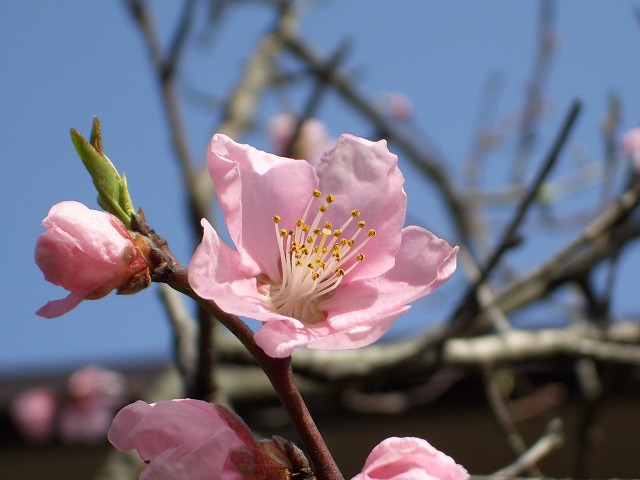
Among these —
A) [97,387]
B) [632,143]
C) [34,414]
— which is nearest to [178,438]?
[632,143]

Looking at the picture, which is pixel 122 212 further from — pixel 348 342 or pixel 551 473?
pixel 551 473

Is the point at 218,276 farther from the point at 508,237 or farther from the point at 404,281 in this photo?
the point at 508,237

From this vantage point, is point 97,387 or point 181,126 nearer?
point 181,126

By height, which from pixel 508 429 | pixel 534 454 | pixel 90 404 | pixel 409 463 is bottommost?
pixel 90 404

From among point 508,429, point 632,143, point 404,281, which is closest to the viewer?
point 404,281

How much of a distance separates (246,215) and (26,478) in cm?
333

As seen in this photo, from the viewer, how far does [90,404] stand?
3.93 meters

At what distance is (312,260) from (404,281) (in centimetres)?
15

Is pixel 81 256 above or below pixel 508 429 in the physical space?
above

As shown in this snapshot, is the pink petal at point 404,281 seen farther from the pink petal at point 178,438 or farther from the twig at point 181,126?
the twig at point 181,126

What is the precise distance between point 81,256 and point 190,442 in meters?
0.21

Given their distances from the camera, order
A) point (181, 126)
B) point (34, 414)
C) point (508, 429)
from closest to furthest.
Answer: point (508, 429)
point (181, 126)
point (34, 414)

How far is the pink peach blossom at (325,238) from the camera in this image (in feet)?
2.77

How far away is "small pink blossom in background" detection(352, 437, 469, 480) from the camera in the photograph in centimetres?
73
